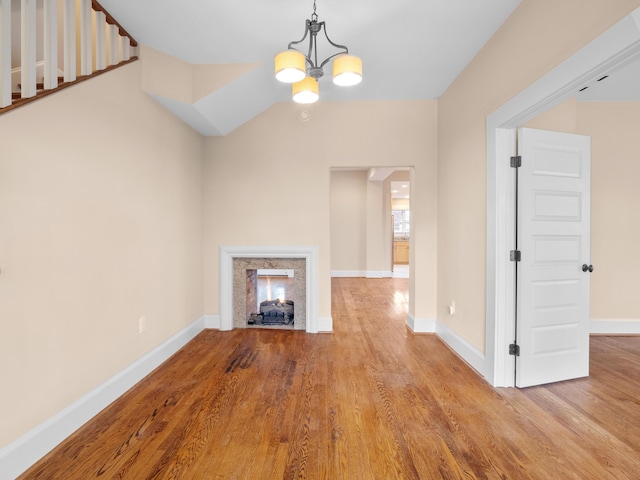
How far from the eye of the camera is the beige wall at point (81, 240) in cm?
156

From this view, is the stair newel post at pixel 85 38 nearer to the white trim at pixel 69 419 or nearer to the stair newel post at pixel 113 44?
the stair newel post at pixel 113 44

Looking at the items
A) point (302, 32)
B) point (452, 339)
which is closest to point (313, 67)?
point (302, 32)

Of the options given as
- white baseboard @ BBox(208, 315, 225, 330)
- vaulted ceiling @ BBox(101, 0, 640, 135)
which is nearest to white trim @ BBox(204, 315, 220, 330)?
white baseboard @ BBox(208, 315, 225, 330)

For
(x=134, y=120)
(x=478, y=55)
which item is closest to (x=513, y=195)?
(x=478, y=55)

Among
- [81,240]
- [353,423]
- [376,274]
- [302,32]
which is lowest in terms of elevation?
[353,423]

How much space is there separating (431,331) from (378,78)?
2969 millimetres

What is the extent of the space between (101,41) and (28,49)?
0.60 m

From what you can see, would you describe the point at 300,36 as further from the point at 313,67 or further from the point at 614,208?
the point at 614,208

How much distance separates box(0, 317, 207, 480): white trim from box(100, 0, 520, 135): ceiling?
234 cm

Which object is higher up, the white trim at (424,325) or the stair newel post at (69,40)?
the stair newel post at (69,40)

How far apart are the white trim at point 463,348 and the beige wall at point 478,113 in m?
0.07

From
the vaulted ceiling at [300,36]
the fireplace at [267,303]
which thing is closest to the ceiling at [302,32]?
the vaulted ceiling at [300,36]

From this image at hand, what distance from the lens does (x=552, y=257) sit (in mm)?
2418

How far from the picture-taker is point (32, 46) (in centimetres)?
166
